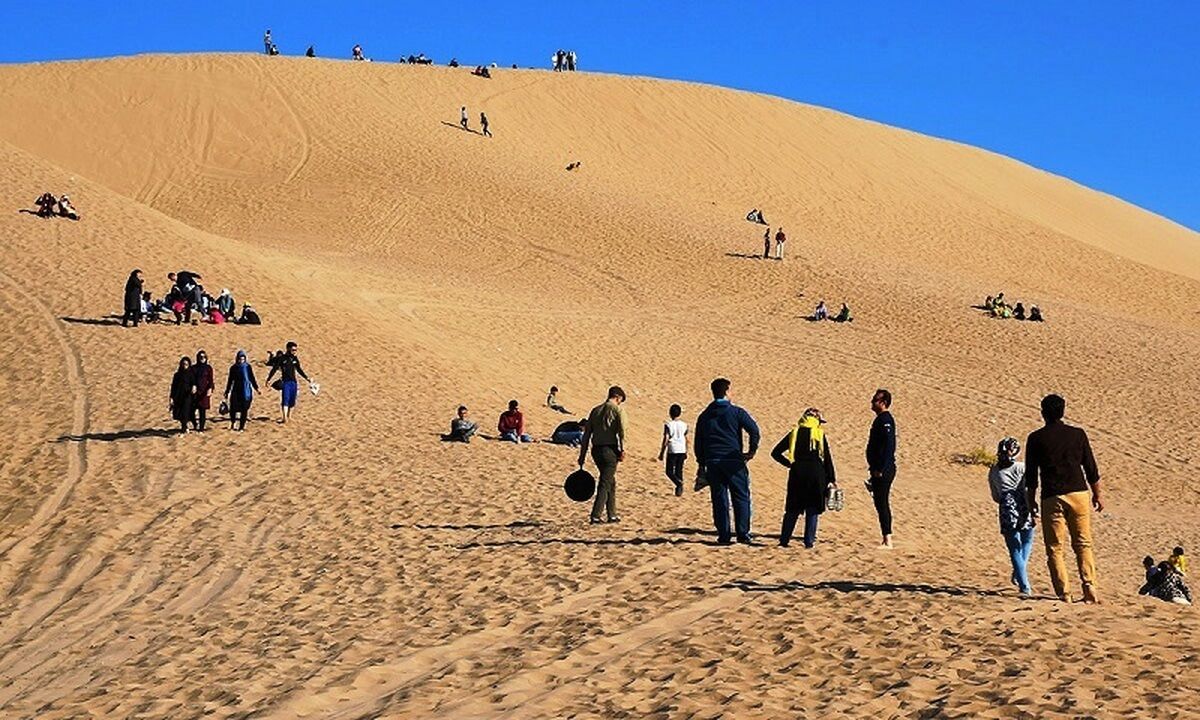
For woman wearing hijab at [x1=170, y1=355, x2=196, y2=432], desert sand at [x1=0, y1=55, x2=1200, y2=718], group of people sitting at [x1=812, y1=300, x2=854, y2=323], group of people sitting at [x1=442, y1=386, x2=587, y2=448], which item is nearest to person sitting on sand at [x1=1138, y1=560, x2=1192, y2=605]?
desert sand at [x1=0, y1=55, x2=1200, y2=718]

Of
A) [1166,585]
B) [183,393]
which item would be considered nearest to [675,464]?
[1166,585]

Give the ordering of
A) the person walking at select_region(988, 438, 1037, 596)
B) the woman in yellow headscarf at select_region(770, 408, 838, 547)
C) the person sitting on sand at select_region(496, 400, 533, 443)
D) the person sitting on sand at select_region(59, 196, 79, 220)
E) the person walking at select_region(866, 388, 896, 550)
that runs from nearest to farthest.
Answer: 1. the person walking at select_region(988, 438, 1037, 596)
2. the person walking at select_region(866, 388, 896, 550)
3. the woman in yellow headscarf at select_region(770, 408, 838, 547)
4. the person sitting on sand at select_region(496, 400, 533, 443)
5. the person sitting on sand at select_region(59, 196, 79, 220)

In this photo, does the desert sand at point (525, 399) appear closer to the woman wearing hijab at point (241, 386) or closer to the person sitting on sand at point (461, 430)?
the person sitting on sand at point (461, 430)

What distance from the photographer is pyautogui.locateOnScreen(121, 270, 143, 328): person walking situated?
80.2ft

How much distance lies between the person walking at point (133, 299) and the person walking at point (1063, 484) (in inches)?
746

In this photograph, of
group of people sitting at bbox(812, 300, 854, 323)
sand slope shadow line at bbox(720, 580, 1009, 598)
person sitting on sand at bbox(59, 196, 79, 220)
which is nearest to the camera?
sand slope shadow line at bbox(720, 580, 1009, 598)

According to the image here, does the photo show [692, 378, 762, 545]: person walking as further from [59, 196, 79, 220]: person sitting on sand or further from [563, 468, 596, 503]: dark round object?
[59, 196, 79, 220]: person sitting on sand

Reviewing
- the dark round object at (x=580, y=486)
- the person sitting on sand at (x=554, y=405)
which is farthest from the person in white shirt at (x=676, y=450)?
the person sitting on sand at (x=554, y=405)

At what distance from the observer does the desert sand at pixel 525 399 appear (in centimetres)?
855

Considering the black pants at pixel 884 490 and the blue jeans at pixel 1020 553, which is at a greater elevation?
the black pants at pixel 884 490

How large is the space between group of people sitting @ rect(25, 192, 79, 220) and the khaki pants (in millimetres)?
27962

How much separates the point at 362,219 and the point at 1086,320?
72.5 ft

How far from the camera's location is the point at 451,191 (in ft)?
150

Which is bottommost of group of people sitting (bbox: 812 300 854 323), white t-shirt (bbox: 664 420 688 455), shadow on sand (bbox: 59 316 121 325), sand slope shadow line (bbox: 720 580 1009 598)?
sand slope shadow line (bbox: 720 580 1009 598)
